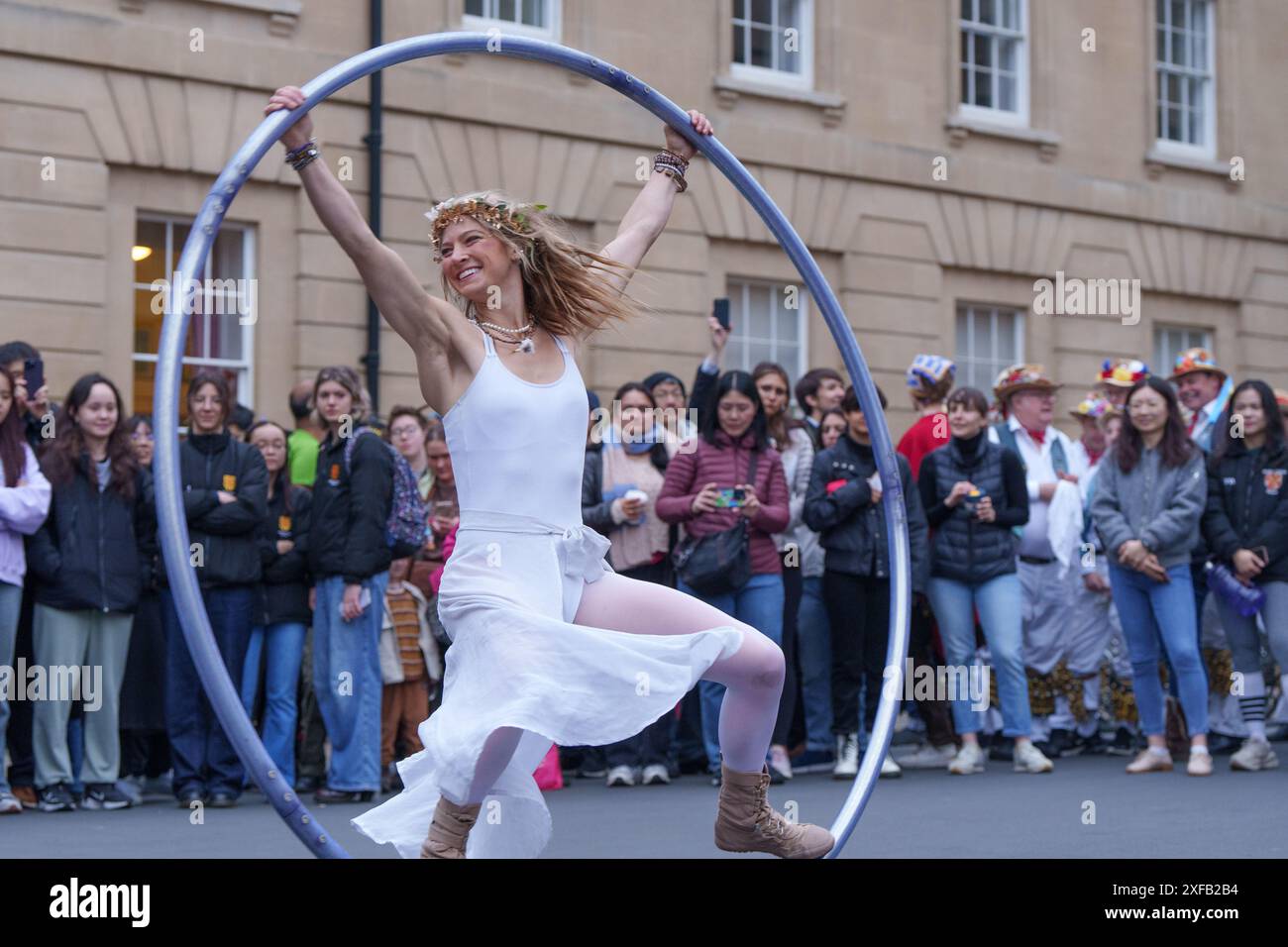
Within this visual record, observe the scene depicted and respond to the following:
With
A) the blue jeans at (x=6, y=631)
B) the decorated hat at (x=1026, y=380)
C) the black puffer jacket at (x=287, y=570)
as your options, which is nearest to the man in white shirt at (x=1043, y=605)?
the decorated hat at (x=1026, y=380)

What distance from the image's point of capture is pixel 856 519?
11.3m

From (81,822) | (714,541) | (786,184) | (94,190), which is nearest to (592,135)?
(786,184)

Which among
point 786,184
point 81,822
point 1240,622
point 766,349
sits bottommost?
point 81,822

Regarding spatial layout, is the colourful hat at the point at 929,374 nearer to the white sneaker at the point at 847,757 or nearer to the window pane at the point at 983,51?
the white sneaker at the point at 847,757

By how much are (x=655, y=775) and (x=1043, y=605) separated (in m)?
3.21

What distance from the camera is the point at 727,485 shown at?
429 inches

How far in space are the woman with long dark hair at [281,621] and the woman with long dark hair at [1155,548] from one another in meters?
4.88

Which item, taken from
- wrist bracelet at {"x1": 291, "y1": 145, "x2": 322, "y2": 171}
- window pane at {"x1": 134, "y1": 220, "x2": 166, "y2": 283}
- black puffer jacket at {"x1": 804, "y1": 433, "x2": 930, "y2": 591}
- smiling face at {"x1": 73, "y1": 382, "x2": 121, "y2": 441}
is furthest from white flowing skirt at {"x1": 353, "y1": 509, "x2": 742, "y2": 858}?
window pane at {"x1": 134, "y1": 220, "x2": 166, "y2": 283}

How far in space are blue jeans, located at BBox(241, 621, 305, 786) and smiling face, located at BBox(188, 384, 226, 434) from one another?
1.18 m

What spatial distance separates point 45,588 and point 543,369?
5096 mm

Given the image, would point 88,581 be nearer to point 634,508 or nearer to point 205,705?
point 205,705

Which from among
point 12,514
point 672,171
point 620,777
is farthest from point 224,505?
point 672,171

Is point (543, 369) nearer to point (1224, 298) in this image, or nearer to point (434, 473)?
point (434, 473)

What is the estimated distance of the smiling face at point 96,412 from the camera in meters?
10.4
